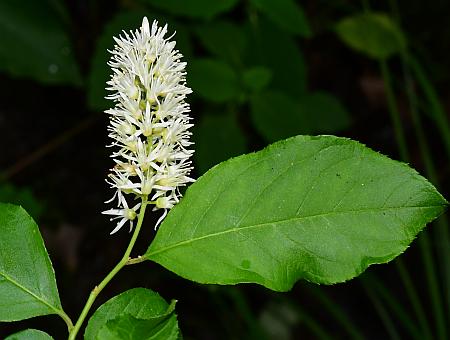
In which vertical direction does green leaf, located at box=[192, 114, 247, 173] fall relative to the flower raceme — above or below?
below

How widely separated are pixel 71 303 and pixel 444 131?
1.87 m

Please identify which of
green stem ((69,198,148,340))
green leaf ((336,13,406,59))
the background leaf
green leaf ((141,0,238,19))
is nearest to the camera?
green stem ((69,198,148,340))

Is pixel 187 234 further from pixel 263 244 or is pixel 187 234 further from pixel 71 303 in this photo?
pixel 71 303

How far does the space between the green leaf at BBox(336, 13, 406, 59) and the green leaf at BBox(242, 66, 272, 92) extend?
88cm

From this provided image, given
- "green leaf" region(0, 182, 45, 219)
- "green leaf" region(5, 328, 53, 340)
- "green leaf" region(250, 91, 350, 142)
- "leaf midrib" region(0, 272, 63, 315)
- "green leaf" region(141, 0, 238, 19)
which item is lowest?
"green leaf" region(0, 182, 45, 219)

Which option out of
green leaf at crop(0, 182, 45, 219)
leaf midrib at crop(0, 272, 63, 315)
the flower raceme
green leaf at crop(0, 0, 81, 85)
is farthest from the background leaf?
leaf midrib at crop(0, 272, 63, 315)

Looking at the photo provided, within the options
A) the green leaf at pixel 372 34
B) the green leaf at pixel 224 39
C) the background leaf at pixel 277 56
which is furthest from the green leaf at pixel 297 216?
the green leaf at pixel 372 34

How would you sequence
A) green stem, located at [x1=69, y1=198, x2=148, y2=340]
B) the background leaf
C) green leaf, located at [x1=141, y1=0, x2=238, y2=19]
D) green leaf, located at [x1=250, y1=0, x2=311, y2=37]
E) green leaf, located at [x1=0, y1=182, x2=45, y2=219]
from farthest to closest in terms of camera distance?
the background leaf → green leaf, located at [x1=0, y1=182, x2=45, y2=219] → green leaf, located at [x1=141, y1=0, x2=238, y2=19] → green leaf, located at [x1=250, y1=0, x2=311, y2=37] → green stem, located at [x1=69, y1=198, x2=148, y2=340]

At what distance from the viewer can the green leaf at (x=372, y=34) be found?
3.20 meters

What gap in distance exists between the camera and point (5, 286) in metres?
1.02

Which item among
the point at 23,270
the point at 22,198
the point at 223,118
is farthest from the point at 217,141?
the point at 23,270

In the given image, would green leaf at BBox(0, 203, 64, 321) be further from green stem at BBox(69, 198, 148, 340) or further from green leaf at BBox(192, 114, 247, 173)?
green leaf at BBox(192, 114, 247, 173)

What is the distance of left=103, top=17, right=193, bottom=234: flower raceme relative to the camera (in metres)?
0.98

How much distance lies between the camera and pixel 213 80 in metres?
2.53
